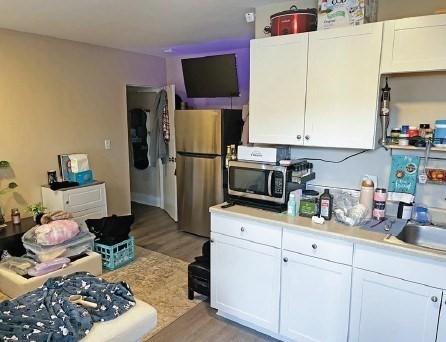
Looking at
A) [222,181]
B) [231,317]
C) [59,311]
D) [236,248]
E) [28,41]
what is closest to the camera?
[59,311]

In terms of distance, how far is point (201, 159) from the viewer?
4.28 metres

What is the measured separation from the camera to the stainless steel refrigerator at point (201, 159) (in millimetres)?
4105

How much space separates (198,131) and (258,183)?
195 cm

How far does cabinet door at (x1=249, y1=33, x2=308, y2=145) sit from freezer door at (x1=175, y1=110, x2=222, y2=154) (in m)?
1.48

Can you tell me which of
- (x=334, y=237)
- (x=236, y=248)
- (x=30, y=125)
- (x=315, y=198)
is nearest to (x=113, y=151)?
(x=30, y=125)

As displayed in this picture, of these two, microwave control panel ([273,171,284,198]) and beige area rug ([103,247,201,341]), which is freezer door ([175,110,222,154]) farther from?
microwave control panel ([273,171,284,198])

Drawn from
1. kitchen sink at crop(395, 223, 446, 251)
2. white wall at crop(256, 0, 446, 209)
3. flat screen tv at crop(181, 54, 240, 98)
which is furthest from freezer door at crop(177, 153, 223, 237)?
kitchen sink at crop(395, 223, 446, 251)

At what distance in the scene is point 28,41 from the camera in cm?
360

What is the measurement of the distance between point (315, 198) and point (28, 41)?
11.3ft

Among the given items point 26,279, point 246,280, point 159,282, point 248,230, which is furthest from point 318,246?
point 26,279

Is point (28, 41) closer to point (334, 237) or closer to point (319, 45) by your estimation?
point (319, 45)

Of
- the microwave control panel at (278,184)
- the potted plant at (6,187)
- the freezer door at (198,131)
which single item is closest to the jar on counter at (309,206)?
the microwave control panel at (278,184)

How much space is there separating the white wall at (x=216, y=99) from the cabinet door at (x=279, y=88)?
6.52 ft

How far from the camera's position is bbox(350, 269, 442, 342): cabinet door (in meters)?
1.76
